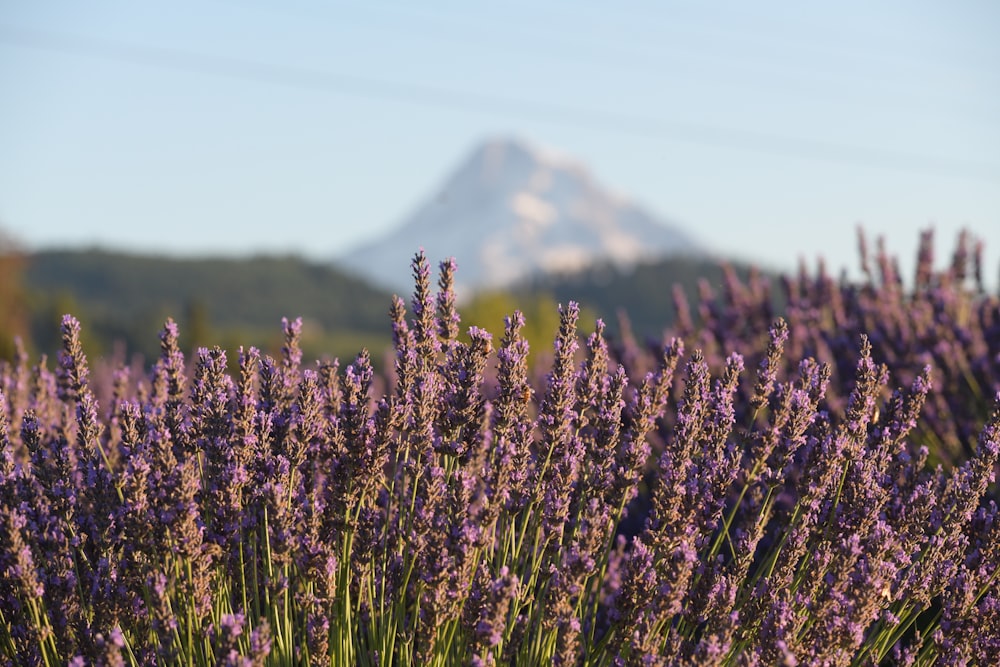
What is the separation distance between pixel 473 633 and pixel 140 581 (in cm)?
86

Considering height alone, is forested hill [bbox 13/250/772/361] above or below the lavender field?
above

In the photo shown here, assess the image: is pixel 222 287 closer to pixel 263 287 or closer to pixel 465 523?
pixel 263 287

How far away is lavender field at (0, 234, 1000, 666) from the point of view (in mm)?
2502

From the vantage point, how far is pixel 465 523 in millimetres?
2514

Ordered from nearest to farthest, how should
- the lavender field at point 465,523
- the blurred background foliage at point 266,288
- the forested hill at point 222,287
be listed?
the lavender field at point 465,523 < the blurred background foliage at point 266,288 < the forested hill at point 222,287

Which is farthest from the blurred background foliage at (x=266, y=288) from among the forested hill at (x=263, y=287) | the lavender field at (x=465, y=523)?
the lavender field at (x=465, y=523)

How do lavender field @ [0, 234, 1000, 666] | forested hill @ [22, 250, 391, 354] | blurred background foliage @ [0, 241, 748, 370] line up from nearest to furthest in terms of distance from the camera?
lavender field @ [0, 234, 1000, 666] → blurred background foliage @ [0, 241, 748, 370] → forested hill @ [22, 250, 391, 354]

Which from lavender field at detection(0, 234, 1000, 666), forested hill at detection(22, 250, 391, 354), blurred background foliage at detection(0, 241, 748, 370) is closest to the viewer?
lavender field at detection(0, 234, 1000, 666)

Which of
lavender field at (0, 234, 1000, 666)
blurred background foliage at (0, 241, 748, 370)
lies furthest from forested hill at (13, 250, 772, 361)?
lavender field at (0, 234, 1000, 666)

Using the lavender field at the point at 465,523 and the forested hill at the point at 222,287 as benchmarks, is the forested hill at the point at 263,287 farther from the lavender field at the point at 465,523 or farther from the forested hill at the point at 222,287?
the lavender field at the point at 465,523

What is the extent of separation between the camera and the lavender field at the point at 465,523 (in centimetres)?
250

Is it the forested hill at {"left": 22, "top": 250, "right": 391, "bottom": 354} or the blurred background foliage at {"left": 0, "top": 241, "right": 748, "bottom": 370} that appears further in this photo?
the forested hill at {"left": 22, "top": 250, "right": 391, "bottom": 354}

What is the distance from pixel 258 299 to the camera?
418ft

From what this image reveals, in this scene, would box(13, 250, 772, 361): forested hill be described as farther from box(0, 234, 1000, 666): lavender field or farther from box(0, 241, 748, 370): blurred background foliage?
box(0, 234, 1000, 666): lavender field
